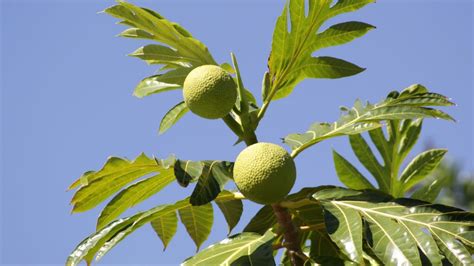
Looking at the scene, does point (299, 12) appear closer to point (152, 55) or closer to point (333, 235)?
point (152, 55)

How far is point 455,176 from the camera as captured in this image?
8.38 metres

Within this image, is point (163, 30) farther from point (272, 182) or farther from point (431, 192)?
point (431, 192)

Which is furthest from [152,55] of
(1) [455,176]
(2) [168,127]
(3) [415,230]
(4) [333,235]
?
(1) [455,176]

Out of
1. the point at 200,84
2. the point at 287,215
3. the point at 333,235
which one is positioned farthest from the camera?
the point at 287,215

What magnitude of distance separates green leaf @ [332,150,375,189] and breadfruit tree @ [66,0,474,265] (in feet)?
1.08

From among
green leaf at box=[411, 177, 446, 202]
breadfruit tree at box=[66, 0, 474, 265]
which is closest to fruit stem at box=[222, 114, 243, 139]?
breadfruit tree at box=[66, 0, 474, 265]

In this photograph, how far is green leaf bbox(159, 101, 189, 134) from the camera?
2.26 metres

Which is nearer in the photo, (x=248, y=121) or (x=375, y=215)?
(x=375, y=215)

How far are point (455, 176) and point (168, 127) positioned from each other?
679cm

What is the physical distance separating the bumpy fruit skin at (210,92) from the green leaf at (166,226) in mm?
430

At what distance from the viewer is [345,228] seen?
182cm

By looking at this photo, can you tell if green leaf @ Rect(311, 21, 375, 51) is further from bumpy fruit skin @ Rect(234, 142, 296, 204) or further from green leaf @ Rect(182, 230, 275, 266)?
green leaf @ Rect(182, 230, 275, 266)

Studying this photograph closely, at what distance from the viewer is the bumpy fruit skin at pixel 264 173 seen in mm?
1810

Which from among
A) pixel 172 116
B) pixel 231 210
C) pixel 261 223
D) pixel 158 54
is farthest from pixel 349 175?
pixel 158 54
